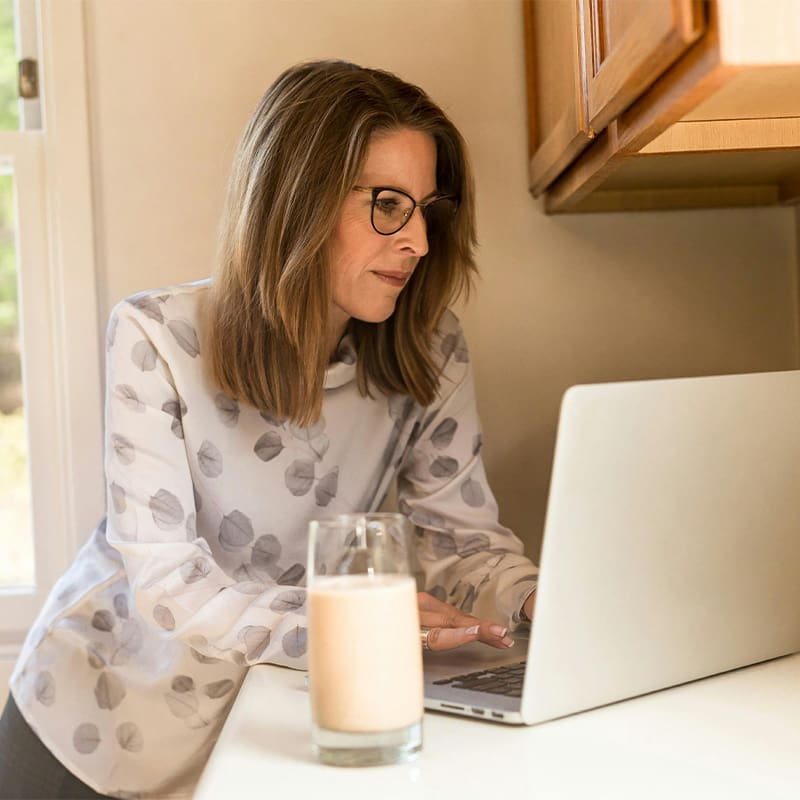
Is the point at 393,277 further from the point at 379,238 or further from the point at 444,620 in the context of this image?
the point at 444,620

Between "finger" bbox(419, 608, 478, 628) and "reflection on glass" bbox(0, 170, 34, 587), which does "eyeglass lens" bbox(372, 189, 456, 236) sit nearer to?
"finger" bbox(419, 608, 478, 628)

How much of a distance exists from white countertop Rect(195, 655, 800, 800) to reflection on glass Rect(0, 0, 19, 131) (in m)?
1.14

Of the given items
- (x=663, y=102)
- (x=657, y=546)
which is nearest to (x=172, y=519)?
(x=657, y=546)

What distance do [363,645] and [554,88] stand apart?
2.87 ft

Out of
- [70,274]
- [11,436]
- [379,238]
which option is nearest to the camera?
[379,238]

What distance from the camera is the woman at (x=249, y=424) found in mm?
1194

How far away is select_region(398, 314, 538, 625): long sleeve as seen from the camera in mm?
1318

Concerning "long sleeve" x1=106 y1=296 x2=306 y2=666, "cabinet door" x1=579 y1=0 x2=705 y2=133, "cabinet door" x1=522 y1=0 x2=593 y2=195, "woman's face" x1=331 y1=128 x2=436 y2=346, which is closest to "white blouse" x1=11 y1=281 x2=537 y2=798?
"long sleeve" x1=106 y1=296 x2=306 y2=666

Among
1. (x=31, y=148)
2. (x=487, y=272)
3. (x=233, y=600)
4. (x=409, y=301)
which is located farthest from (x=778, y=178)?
(x=31, y=148)

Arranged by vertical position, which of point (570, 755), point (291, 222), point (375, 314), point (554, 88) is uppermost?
point (554, 88)

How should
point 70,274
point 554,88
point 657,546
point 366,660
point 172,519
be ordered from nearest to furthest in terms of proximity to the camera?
1. point 366,660
2. point 657,546
3. point 172,519
4. point 554,88
5. point 70,274

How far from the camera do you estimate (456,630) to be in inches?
Result: 37.9

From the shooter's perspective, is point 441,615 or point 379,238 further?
point 379,238

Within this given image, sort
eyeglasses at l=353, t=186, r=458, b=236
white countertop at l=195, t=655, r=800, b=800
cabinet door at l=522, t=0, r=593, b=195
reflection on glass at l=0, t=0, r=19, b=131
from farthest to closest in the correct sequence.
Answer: reflection on glass at l=0, t=0, r=19, b=131 < eyeglasses at l=353, t=186, r=458, b=236 < cabinet door at l=522, t=0, r=593, b=195 < white countertop at l=195, t=655, r=800, b=800
